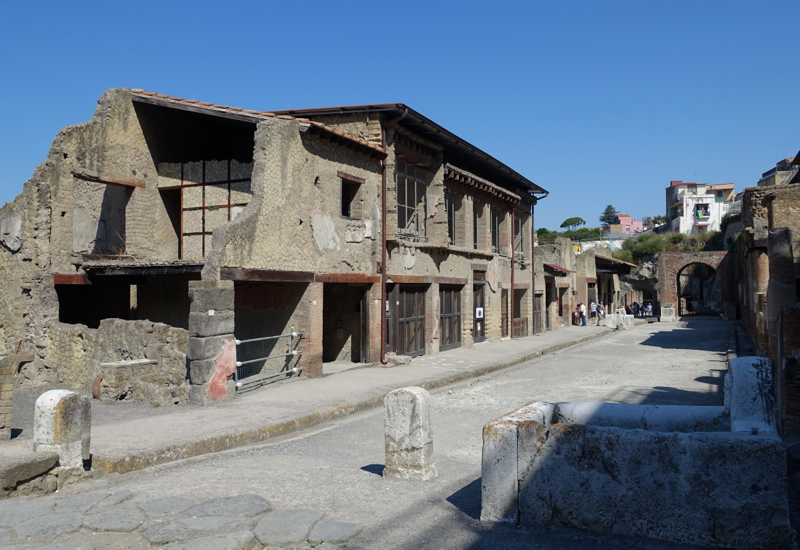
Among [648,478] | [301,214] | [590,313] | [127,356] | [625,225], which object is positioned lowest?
[648,478]

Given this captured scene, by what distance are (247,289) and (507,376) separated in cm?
597

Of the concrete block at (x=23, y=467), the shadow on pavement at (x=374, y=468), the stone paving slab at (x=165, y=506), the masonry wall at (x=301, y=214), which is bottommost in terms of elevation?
the shadow on pavement at (x=374, y=468)

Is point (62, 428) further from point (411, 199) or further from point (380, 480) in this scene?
point (411, 199)

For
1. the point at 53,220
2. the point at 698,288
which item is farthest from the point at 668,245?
the point at 53,220

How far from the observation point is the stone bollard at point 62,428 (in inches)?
A: 220

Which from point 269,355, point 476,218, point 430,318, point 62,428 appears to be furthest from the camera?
point 476,218

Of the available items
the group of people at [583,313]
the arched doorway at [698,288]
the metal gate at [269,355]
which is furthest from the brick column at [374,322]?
the arched doorway at [698,288]

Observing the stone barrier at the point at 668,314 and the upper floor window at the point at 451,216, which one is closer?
the upper floor window at the point at 451,216

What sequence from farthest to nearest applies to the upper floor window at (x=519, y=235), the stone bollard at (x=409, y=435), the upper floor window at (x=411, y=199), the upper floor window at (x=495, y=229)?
1. the upper floor window at (x=519, y=235)
2. the upper floor window at (x=495, y=229)
3. the upper floor window at (x=411, y=199)
4. the stone bollard at (x=409, y=435)

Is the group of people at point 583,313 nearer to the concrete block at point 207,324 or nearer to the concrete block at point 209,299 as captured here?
the concrete block at point 209,299

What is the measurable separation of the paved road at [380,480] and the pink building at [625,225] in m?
110

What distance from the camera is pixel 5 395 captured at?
706cm

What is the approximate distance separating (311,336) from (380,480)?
6.71m

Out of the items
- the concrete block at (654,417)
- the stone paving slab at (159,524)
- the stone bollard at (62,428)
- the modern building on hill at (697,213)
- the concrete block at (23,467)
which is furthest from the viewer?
the modern building on hill at (697,213)
